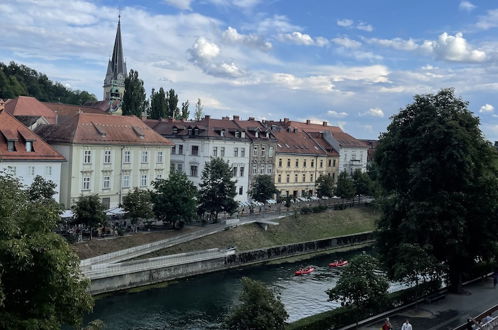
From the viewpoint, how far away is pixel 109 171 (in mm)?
63438

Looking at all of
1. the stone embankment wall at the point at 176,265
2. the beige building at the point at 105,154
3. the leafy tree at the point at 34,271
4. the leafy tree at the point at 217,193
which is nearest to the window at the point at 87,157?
the beige building at the point at 105,154

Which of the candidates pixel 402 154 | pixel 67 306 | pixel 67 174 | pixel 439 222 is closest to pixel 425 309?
pixel 439 222

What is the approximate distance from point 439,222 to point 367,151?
78.0 metres

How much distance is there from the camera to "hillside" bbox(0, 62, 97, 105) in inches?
5853

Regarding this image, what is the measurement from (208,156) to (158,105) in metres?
25.3

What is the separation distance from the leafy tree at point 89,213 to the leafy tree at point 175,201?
8624 millimetres

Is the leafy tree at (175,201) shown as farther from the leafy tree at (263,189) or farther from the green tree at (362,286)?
the green tree at (362,286)

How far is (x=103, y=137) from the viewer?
63094 millimetres

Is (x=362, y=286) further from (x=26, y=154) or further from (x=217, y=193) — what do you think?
(x=26, y=154)

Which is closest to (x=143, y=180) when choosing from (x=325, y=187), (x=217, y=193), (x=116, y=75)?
(x=217, y=193)

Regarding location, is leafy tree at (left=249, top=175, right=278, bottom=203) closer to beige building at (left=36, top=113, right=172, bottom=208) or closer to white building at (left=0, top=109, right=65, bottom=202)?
beige building at (left=36, top=113, right=172, bottom=208)

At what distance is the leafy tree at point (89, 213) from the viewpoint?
49219 millimetres

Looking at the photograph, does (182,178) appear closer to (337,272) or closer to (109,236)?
(109,236)

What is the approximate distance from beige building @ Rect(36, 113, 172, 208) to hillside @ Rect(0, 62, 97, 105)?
7638 centimetres
